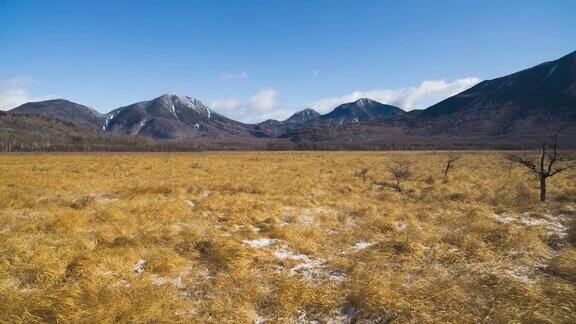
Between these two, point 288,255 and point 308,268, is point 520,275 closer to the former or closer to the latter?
point 308,268

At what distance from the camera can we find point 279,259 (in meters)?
11.0

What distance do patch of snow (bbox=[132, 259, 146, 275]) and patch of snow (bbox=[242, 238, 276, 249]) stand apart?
3.37 m

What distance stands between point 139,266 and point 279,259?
384 centimetres

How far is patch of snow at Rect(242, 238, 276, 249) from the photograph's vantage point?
1234 centimetres

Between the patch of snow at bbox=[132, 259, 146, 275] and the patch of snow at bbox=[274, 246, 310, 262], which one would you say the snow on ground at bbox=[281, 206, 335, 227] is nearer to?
the patch of snow at bbox=[274, 246, 310, 262]

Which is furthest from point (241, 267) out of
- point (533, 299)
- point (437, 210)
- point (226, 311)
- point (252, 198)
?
point (437, 210)

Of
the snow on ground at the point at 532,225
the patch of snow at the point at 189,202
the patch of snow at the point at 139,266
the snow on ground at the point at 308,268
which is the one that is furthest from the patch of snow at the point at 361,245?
the patch of snow at the point at 189,202

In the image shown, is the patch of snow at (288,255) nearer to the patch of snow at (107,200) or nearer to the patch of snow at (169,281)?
the patch of snow at (169,281)

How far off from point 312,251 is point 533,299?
5.79 meters

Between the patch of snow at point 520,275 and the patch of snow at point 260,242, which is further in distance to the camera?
the patch of snow at point 260,242

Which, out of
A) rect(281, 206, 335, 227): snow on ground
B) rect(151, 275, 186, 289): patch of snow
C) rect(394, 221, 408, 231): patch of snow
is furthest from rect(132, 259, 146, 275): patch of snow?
rect(394, 221, 408, 231): patch of snow

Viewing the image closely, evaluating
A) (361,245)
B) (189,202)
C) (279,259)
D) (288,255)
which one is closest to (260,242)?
→ (288,255)

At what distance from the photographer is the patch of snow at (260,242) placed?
1234cm

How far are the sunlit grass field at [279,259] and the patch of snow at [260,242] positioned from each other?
3cm
